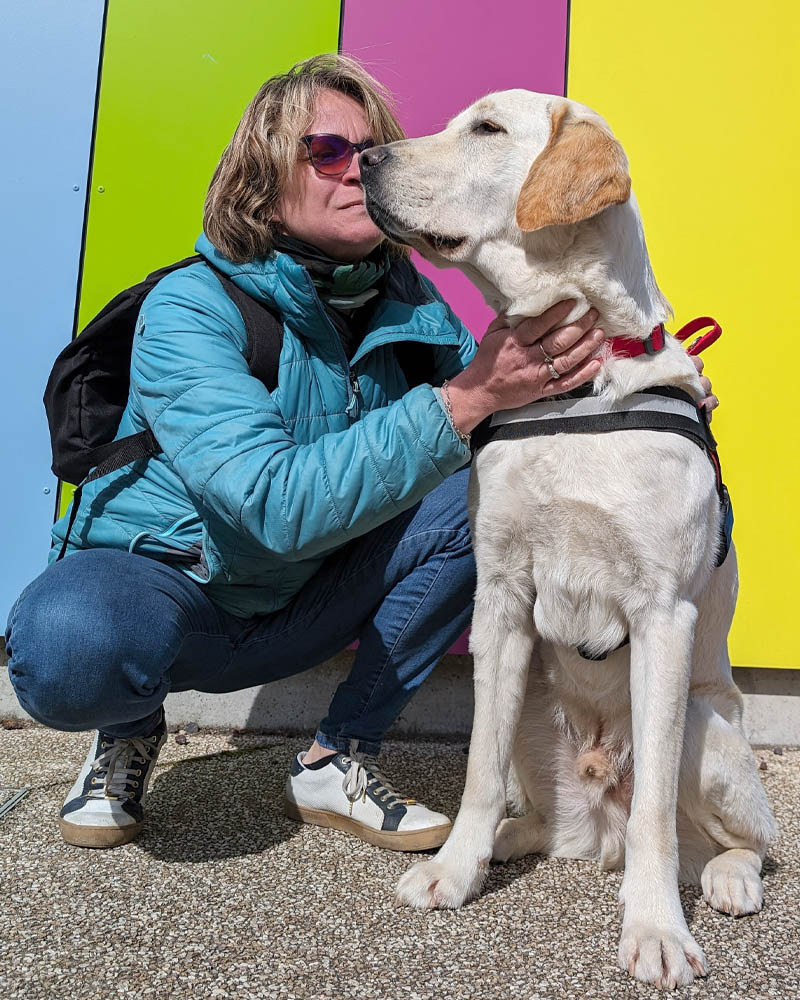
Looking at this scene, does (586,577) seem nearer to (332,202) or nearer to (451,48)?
(332,202)

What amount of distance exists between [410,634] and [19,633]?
0.92 meters

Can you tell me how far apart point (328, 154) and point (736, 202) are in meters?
1.59

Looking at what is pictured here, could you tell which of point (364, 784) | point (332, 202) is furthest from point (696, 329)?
point (364, 784)

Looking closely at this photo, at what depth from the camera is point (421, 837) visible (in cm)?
202

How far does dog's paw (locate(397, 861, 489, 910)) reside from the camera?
172cm

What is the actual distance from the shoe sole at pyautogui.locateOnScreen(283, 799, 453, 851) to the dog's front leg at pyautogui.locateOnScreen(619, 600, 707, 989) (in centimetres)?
53

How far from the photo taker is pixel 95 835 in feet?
6.57

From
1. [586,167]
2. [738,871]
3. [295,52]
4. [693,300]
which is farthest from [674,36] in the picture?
[738,871]

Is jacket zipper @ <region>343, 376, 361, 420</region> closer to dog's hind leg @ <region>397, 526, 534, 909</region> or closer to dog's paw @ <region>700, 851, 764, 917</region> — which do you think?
dog's hind leg @ <region>397, 526, 534, 909</region>

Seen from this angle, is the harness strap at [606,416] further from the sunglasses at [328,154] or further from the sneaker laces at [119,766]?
the sneaker laces at [119,766]

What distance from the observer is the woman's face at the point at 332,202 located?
2113mm

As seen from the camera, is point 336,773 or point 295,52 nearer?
point 336,773

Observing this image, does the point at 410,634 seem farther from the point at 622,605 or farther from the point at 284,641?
the point at 622,605

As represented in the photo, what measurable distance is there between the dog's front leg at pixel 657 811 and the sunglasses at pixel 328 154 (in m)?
1.28
